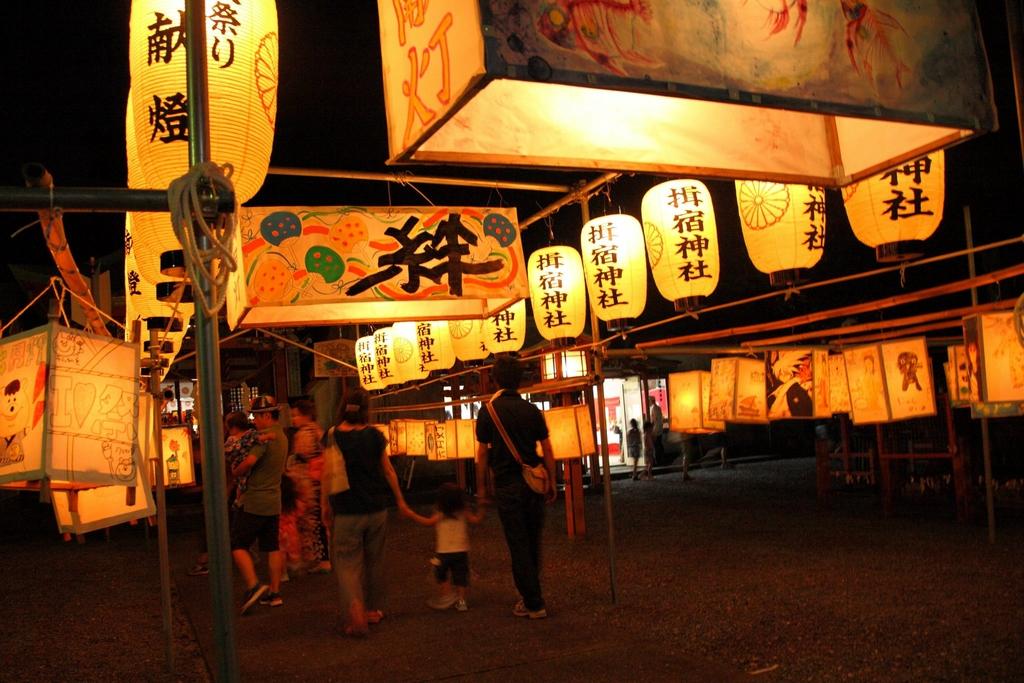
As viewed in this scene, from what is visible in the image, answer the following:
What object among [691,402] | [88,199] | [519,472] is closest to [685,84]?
[88,199]

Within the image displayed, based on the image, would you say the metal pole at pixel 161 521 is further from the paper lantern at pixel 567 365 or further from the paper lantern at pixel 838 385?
the paper lantern at pixel 838 385

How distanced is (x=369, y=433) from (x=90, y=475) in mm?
4145

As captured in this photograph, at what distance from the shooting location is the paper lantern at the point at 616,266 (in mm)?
8359

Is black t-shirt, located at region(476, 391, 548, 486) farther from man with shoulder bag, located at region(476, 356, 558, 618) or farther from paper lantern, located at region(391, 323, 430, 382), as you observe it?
paper lantern, located at region(391, 323, 430, 382)

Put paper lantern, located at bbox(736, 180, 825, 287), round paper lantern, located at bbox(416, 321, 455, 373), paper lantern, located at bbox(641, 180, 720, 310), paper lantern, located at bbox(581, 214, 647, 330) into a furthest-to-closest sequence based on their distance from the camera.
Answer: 1. round paper lantern, located at bbox(416, 321, 455, 373)
2. paper lantern, located at bbox(581, 214, 647, 330)
3. paper lantern, located at bbox(641, 180, 720, 310)
4. paper lantern, located at bbox(736, 180, 825, 287)

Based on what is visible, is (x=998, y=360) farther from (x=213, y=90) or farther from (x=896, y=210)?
(x=213, y=90)

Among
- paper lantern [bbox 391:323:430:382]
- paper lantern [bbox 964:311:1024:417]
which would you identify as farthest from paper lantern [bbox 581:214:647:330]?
paper lantern [bbox 391:323:430:382]

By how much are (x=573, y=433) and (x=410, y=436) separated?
17.5 ft

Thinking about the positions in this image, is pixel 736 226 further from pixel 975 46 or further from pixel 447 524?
pixel 975 46

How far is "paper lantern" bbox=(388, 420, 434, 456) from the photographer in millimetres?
15102

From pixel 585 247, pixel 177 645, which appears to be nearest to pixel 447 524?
pixel 177 645

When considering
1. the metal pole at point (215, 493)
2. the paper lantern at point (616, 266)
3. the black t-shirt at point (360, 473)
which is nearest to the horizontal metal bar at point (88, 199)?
the metal pole at point (215, 493)

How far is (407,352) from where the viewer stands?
519 inches

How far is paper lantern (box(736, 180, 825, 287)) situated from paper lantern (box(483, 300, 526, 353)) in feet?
17.2
